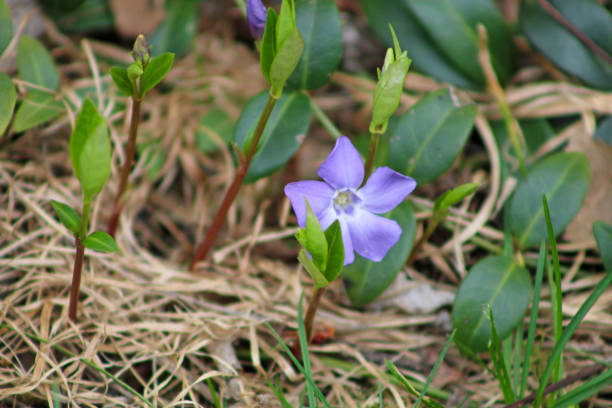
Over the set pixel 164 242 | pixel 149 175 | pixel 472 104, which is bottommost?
pixel 164 242

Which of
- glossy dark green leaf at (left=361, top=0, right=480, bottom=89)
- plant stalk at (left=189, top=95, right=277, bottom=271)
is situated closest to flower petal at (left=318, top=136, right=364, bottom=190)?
plant stalk at (left=189, top=95, right=277, bottom=271)

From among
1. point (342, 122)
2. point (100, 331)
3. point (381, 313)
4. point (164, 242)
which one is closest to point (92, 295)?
point (100, 331)

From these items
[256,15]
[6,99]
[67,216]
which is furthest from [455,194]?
[6,99]

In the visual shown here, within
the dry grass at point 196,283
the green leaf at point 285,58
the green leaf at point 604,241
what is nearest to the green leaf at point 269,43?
the green leaf at point 285,58

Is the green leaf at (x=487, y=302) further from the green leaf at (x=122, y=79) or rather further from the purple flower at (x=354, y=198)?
the green leaf at (x=122, y=79)

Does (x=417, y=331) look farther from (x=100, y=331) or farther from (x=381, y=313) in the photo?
(x=100, y=331)

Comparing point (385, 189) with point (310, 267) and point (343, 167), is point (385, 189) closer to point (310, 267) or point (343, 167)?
point (343, 167)
